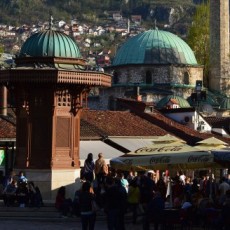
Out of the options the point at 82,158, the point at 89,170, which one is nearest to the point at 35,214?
the point at 89,170

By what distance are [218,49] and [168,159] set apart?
190ft

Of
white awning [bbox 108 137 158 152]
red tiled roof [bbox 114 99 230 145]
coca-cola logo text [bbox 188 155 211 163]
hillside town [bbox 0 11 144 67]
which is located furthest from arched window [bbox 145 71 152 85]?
hillside town [bbox 0 11 144 67]

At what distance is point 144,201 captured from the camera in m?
21.8

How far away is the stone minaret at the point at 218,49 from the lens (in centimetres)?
7912

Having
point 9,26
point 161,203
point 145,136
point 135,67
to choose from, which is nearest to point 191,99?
point 135,67

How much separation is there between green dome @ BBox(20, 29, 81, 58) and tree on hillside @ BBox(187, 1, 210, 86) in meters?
57.3

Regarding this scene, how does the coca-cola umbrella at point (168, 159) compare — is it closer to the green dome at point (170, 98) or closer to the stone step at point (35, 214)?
the stone step at point (35, 214)

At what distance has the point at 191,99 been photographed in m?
69.2

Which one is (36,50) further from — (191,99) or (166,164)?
(191,99)

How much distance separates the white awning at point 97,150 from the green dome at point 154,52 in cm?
3329

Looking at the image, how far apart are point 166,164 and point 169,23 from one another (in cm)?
17109

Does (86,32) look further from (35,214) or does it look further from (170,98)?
(35,214)

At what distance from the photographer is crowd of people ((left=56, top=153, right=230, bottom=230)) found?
59.2 ft

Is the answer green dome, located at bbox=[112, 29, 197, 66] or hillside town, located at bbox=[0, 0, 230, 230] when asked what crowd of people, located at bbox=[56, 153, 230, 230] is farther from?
green dome, located at bbox=[112, 29, 197, 66]
